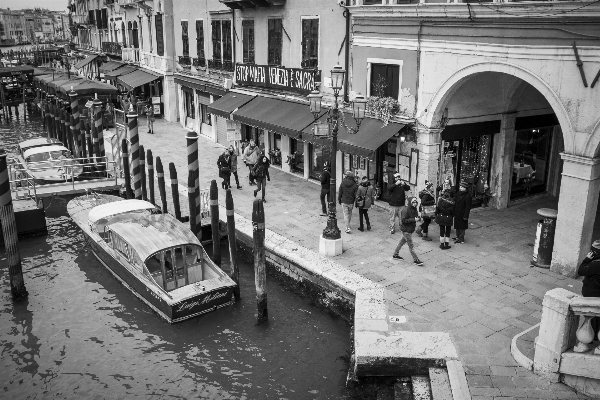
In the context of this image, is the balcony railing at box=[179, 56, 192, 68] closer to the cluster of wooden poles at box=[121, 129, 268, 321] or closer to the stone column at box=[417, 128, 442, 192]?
the cluster of wooden poles at box=[121, 129, 268, 321]

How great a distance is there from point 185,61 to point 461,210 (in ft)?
67.6

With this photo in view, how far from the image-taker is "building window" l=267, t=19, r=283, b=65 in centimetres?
2125

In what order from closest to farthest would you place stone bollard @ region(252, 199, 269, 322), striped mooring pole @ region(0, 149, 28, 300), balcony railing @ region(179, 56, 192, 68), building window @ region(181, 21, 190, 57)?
1. stone bollard @ region(252, 199, 269, 322)
2. striped mooring pole @ region(0, 149, 28, 300)
3. balcony railing @ region(179, 56, 192, 68)
4. building window @ region(181, 21, 190, 57)

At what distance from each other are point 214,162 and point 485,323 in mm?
16073

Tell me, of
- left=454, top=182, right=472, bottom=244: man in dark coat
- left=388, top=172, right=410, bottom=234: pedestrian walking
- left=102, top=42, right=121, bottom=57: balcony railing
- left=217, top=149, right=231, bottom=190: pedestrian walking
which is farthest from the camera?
left=102, top=42, right=121, bottom=57: balcony railing

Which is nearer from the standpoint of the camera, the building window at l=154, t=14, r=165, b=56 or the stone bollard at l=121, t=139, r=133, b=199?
the stone bollard at l=121, t=139, r=133, b=199

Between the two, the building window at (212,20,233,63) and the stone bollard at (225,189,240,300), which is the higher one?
the building window at (212,20,233,63)

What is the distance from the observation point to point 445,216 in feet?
46.5

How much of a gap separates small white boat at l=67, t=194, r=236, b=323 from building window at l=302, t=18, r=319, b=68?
800 cm

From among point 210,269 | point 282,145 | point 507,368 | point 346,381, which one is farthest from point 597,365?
point 282,145

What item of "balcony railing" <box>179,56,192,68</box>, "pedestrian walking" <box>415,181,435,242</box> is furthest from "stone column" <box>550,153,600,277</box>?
"balcony railing" <box>179,56,192,68</box>

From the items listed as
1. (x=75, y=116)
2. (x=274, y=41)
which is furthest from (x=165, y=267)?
(x=75, y=116)

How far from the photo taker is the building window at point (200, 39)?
27.9 m

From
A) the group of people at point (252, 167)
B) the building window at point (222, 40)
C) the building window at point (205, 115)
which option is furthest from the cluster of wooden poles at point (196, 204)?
the building window at point (205, 115)
